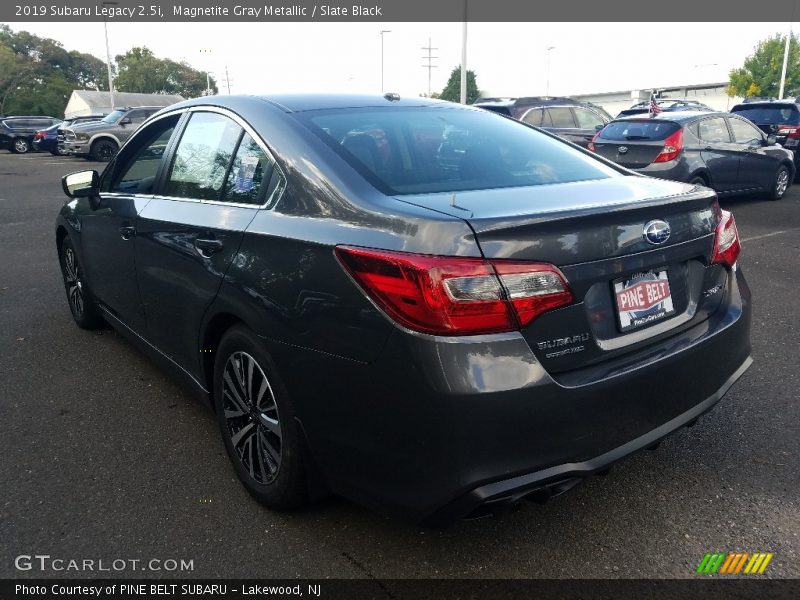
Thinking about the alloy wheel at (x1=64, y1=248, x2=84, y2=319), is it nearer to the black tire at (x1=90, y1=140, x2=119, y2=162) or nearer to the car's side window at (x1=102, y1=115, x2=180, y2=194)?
the car's side window at (x1=102, y1=115, x2=180, y2=194)

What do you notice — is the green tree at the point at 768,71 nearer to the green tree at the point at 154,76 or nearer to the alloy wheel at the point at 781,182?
the alloy wheel at the point at 781,182

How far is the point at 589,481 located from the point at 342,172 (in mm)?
1665

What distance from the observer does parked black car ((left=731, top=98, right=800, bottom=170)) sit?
13523mm

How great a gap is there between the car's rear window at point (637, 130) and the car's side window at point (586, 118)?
4575mm

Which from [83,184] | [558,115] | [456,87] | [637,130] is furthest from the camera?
[456,87]

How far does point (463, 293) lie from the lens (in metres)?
2.02

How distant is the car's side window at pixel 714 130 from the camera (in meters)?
10.1

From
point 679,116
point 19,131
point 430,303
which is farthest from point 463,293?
point 19,131

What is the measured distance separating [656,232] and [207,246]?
1.76m

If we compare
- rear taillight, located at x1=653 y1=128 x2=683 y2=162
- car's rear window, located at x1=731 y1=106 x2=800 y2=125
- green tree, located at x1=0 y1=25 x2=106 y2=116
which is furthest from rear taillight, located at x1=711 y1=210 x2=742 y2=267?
green tree, located at x1=0 y1=25 x2=106 y2=116

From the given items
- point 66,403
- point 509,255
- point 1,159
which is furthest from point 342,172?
point 1,159

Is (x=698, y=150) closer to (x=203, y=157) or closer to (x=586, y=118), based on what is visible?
(x=586, y=118)

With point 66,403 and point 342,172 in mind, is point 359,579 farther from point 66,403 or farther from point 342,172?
point 66,403

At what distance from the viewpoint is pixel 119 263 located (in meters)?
3.93
